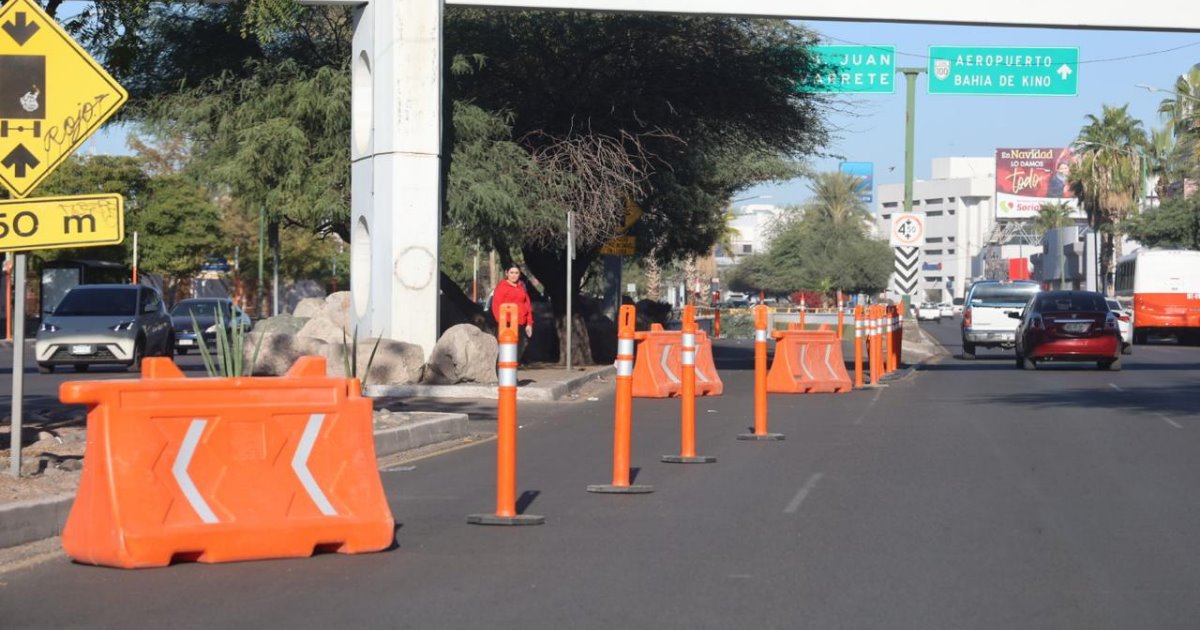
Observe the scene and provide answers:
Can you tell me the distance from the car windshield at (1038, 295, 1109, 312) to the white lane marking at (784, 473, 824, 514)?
17.7m

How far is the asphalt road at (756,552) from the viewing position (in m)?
6.76

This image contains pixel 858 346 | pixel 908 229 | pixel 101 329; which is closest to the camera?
pixel 858 346

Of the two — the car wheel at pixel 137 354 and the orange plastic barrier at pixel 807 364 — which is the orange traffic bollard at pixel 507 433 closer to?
the orange plastic barrier at pixel 807 364

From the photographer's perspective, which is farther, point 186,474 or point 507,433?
point 507,433

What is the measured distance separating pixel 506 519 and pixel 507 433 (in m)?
0.55

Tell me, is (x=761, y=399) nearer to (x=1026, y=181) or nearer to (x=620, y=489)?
(x=620, y=489)

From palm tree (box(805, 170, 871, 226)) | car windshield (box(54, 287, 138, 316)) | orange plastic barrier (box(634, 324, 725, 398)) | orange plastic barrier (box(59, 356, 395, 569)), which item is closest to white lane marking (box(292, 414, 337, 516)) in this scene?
orange plastic barrier (box(59, 356, 395, 569))

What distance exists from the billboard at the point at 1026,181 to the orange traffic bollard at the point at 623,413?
137 meters

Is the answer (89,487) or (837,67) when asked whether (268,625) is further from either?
(837,67)

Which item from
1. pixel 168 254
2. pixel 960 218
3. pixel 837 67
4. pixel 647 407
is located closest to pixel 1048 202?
pixel 960 218

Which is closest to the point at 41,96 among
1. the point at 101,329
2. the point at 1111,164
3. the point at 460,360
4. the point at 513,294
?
the point at 460,360

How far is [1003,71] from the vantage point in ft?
97.2

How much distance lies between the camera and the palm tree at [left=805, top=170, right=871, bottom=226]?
101000 millimetres

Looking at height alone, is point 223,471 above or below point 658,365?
above
